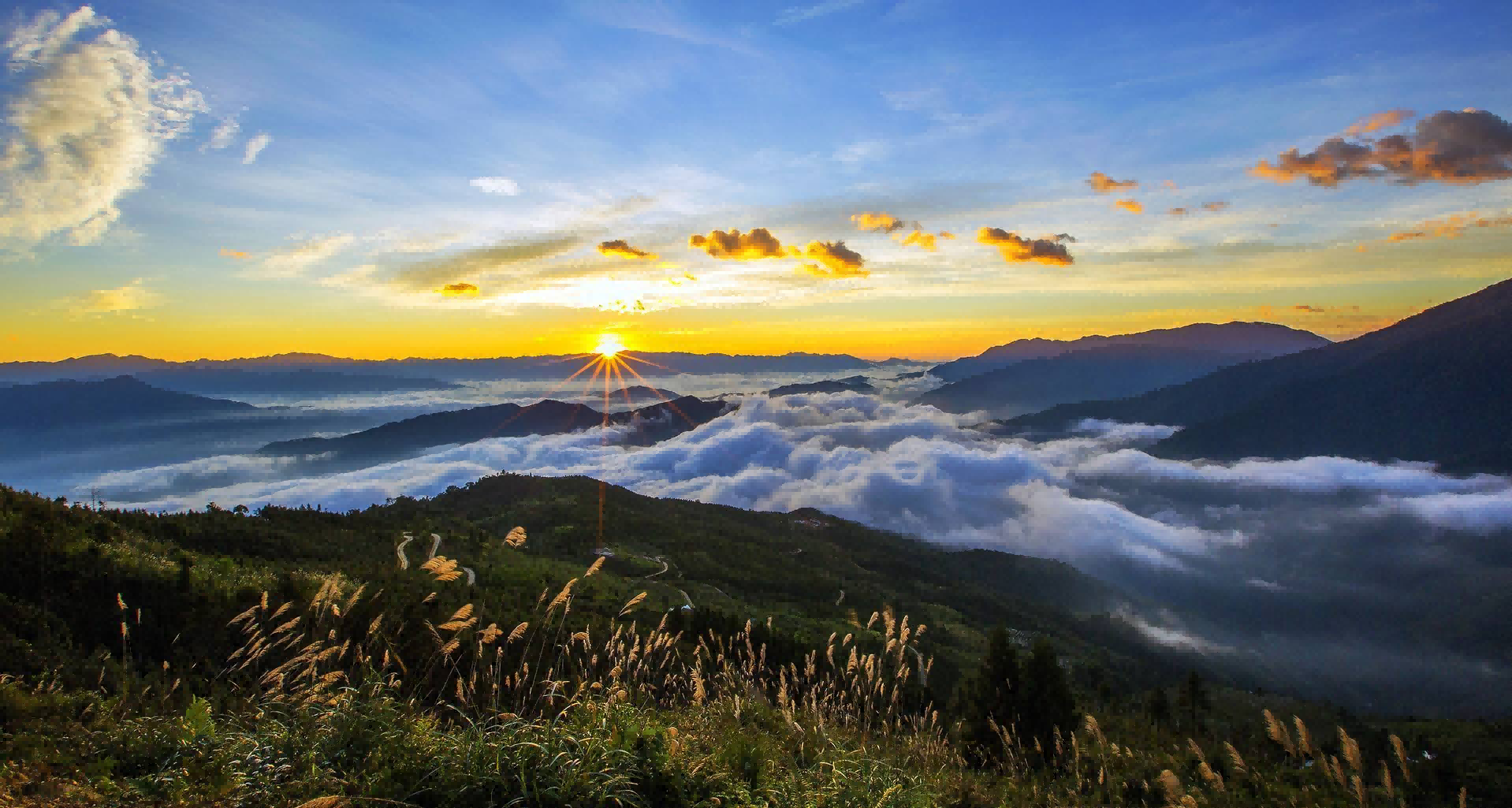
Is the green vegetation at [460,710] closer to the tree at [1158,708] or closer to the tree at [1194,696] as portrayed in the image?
the tree at [1194,696]

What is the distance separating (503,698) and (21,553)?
1240cm

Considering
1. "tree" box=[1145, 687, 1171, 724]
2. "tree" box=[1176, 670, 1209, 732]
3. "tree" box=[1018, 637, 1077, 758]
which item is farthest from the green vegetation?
"tree" box=[1145, 687, 1171, 724]

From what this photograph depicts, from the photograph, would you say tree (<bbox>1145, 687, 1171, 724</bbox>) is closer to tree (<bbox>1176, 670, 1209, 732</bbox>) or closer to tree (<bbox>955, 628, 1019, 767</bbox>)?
tree (<bbox>1176, 670, 1209, 732</bbox>)

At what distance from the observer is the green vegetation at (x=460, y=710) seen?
5.62 meters

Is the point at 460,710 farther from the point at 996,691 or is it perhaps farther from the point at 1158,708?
the point at 1158,708

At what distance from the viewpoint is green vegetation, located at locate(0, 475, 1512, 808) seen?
5625mm

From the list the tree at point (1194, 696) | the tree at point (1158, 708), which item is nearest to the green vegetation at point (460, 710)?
the tree at point (1194, 696)

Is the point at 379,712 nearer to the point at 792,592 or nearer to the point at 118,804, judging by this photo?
the point at 118,804

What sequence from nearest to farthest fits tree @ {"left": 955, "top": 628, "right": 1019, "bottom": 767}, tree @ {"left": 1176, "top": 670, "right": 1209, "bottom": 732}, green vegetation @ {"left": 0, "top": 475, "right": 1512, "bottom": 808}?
green vegetation @ {"left": 0, "top": 475, "right": 1512, "bottom": 808}, tree @ {"left": 955, "top": 628, "right": 1019, "bottom": 767}, tree @ {"left": 1176, "top": 670, "right": 1209, "bottom": 732}

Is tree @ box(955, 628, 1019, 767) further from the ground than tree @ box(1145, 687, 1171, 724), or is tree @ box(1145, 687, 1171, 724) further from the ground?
tree @ box(955, 628, 1019, 767)

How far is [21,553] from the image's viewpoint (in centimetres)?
1484

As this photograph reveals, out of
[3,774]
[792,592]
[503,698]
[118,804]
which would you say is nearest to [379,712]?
[118,804]

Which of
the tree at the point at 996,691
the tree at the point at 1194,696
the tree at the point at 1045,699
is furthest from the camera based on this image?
the tree at the point at 1194,696

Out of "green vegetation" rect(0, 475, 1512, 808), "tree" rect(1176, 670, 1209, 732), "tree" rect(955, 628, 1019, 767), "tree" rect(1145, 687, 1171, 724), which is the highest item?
"green vegetation" rect(0, 475, 1512, 808)
